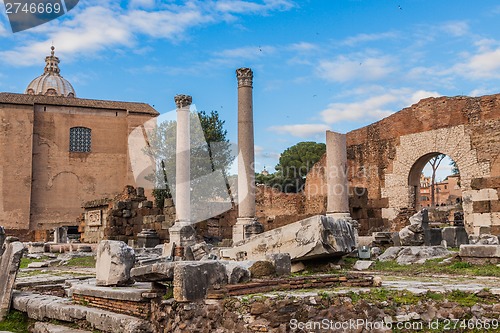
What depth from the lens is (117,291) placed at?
19.4 feet

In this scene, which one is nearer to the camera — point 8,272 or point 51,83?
point 8,272

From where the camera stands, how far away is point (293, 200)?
2889 cm

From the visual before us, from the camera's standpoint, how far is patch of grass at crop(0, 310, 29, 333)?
6.65 metres

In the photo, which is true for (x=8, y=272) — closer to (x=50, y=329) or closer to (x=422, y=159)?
(x=50, y=329)

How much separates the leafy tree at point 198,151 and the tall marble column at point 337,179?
15339 mm

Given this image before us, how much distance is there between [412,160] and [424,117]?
1821mm

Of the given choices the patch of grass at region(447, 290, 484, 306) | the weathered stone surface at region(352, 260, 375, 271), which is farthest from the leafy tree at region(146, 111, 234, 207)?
the patch of grass at region(447, 290, 484, 306)

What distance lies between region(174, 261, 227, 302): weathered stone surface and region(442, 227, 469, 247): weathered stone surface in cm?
890

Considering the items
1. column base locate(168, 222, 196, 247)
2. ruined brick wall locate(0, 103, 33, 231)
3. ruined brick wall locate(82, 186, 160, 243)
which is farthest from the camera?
ruined brick wall locate(0, 103, 33, 231)

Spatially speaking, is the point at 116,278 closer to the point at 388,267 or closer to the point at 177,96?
the point at 388,267

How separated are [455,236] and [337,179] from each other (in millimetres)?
3138

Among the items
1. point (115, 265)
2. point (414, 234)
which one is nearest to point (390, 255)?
point (414, 234)

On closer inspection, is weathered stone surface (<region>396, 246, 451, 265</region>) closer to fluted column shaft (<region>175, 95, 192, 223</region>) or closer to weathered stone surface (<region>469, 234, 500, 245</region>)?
weathered stone surface (<region>469, 234, 500, 245</region>)

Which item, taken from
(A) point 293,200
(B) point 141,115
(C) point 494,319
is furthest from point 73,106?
(C) point 494,319
